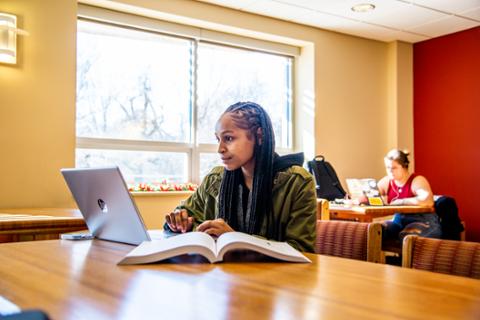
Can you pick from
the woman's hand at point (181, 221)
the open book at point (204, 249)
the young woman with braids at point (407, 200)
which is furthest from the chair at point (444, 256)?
the young woman with braids at point (407, 200)

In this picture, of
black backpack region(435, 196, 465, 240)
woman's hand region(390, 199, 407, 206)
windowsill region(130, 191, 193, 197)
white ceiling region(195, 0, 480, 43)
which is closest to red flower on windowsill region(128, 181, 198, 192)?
windowsill region(130, 191, 193, 197)

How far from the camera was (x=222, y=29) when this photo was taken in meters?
4.50

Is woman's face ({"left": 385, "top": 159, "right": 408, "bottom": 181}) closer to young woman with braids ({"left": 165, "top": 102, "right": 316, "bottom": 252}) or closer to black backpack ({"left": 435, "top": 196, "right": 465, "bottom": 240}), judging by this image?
black backpack ({"left": 435, "top": 196, "right": 465, "bottom": 240})

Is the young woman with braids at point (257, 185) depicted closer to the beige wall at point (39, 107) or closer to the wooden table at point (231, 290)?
the wooden table at point (231, 290)

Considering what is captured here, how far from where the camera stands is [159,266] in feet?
3.63

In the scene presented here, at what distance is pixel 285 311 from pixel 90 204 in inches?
37.1

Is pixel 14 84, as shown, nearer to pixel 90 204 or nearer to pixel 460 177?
pixel 90 204

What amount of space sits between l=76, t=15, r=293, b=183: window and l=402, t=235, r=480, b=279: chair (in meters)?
3.10

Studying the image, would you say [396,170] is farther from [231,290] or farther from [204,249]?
[231,290]

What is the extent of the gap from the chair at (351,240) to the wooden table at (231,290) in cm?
40

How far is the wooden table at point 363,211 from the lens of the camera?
11.8 ft

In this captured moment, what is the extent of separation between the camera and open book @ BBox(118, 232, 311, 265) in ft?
3.69

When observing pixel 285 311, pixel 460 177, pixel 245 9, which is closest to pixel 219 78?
pixel 245 9

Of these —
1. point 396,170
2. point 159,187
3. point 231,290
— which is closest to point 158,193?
point 159,187
